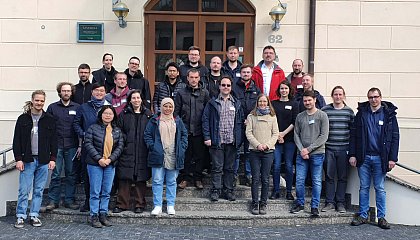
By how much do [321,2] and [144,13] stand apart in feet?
10.7

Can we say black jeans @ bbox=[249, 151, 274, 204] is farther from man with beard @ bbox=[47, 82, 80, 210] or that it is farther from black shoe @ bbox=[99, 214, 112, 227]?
man with beard @ bbox=[47, 82, 80, 210]

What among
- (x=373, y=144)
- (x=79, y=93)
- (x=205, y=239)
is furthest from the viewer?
(x=79, y=93)

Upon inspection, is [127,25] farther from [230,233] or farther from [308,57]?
[230,233]

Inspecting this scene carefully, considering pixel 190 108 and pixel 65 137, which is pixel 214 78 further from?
pixel 65 137

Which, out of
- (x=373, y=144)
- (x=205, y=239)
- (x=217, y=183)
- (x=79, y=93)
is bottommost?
(x=205, y=239)

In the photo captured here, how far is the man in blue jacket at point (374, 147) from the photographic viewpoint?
6664 millimetres

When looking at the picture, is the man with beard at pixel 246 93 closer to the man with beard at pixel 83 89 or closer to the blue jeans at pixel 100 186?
the blue jeans at pixel 100 186

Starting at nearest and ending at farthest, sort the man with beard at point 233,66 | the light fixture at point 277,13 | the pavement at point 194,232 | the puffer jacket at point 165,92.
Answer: the pavement at point 194,232
the puffer jacket at point 165,92
the man with beard at point 233,66
the light fixture at point 277,13

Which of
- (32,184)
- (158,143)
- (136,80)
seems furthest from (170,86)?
(32,184)

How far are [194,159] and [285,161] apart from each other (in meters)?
1.33

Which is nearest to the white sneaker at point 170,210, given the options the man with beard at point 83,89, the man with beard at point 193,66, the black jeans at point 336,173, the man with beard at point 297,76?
the man with beard at point 193,66

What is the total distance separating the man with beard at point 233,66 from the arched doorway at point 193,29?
1.58 m

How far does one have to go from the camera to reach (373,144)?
6.70 metres

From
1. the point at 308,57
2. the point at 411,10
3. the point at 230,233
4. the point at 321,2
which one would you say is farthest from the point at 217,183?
the point at 411,10
